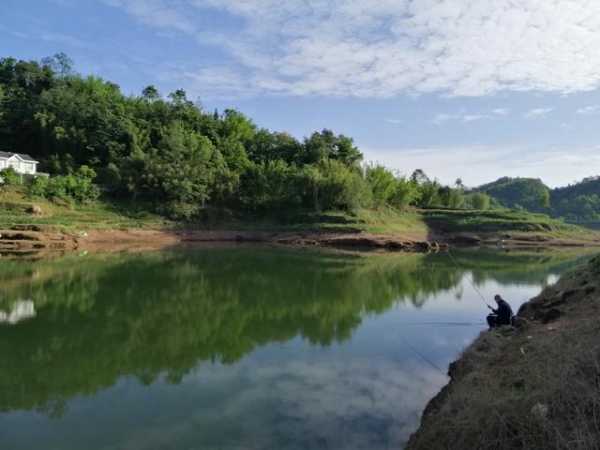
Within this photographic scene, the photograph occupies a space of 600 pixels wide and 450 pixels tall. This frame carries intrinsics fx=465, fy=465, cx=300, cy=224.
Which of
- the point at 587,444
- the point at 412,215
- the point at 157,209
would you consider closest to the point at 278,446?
the point at 587,444

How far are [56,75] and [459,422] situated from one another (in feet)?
286

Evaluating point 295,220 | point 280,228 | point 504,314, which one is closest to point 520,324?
point 504,314

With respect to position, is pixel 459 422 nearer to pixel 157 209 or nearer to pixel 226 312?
pixel 226 312

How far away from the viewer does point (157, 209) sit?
163 feet

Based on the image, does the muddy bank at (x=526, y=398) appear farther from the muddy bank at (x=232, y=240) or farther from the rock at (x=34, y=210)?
the rock at (x=34, y=210)

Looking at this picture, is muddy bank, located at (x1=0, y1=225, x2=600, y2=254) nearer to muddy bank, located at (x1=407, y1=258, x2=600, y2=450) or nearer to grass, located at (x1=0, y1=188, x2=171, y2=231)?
grass, located at (x1=0, y1=188, x2=171, y2=231)

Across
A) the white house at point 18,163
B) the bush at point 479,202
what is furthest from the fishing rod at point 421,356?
the bush at point 479,202

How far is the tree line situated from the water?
28957 millimetres

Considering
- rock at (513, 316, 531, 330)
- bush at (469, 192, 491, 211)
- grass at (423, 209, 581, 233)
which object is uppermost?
bush at (469, 192, 491, 211)

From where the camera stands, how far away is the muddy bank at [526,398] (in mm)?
4586

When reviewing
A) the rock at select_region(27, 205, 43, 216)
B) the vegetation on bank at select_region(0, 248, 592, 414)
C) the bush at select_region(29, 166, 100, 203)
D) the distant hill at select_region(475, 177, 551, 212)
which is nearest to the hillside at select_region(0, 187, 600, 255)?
the rock at select_region(27, 205, 43, 216)

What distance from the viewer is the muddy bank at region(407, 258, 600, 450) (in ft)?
15.0

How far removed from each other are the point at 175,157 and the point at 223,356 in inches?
1792

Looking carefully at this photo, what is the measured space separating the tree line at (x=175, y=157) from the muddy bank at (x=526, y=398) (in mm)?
44272
